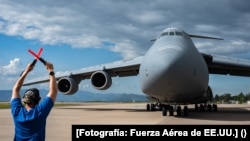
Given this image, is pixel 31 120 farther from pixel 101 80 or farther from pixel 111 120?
pixel 101 80

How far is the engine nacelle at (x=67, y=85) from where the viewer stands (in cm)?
2229

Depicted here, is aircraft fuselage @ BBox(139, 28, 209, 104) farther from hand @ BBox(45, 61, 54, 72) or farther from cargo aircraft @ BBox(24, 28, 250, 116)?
hand @ BBox(45, 61, 54, 72)

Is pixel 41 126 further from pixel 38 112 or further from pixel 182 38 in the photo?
pixel 182 38

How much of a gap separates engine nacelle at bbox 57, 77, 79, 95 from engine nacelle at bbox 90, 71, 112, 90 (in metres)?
1.87

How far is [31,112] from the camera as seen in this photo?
3.41 meters

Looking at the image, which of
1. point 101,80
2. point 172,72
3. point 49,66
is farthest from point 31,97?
point 101,80

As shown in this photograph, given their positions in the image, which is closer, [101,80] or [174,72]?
[174,72]

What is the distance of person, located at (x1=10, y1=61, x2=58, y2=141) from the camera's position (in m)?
3.39

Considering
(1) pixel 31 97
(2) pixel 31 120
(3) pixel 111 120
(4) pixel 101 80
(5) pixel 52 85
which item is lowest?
(3) pixel 111 120

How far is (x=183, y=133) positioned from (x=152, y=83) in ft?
32.0

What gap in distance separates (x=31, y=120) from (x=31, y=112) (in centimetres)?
8

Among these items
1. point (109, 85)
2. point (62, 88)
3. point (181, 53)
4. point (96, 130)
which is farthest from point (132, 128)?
point (62, 88)

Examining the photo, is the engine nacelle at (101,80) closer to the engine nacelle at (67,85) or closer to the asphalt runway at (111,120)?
the engine nacelle at (67,85)

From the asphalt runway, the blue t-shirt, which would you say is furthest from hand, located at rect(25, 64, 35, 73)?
Result: the asphalt runway
